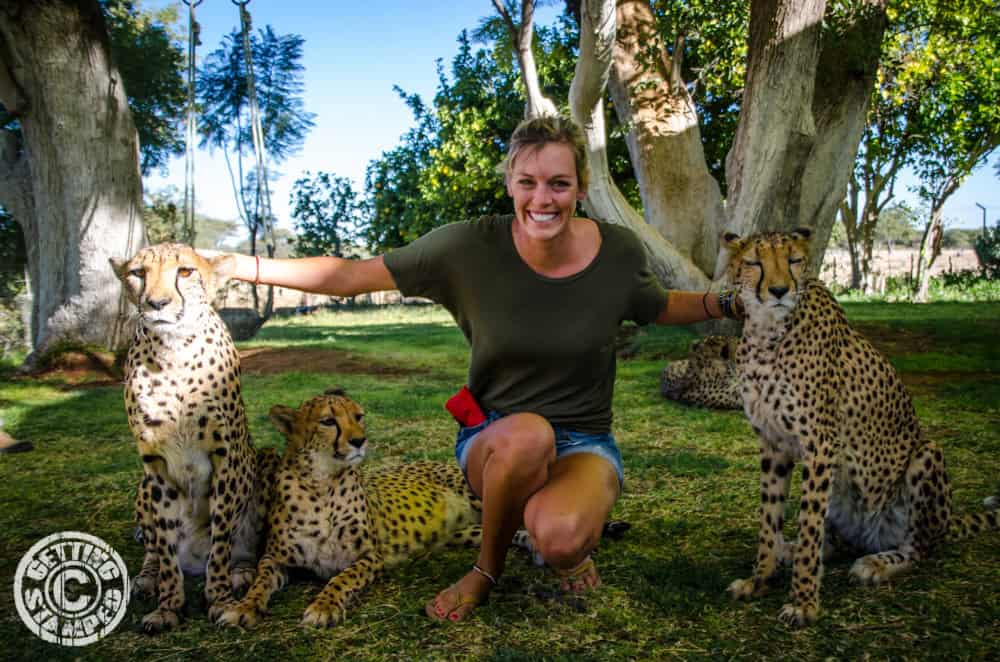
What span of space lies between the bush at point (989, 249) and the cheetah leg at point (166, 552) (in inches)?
777

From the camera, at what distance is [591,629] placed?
218 centimetres

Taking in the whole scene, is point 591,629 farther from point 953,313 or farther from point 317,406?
point 953,313

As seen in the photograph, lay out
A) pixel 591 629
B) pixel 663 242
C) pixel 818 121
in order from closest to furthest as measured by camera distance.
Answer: pixel 591 629
pixel 818 121
pixel 663 242

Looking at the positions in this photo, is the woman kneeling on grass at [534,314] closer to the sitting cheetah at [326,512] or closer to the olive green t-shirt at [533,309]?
the olive green t-shirt at [533,309]

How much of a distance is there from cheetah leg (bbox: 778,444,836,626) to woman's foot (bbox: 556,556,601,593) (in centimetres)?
57

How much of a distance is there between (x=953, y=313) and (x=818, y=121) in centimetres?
522

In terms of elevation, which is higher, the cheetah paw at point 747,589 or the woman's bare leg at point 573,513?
the woman's bare leg at point 573,513

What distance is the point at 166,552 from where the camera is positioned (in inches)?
88.5

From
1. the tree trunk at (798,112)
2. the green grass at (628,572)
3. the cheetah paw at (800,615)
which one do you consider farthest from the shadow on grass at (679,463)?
the tree trunk at (798,112)

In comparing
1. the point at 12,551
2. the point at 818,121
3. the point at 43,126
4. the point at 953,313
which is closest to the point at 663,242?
the point at 818,121

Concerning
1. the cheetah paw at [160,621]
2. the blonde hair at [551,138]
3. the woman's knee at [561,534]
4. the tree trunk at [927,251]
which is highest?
the tree trunk at [927,251]

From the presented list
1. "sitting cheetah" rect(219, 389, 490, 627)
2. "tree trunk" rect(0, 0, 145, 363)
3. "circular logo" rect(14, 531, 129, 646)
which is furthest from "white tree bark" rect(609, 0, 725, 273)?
"circular logo" rect(14, 531, 129, 646)

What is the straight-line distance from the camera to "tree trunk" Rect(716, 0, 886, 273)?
Result: 6.37 metres

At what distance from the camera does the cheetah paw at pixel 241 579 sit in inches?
96.5
